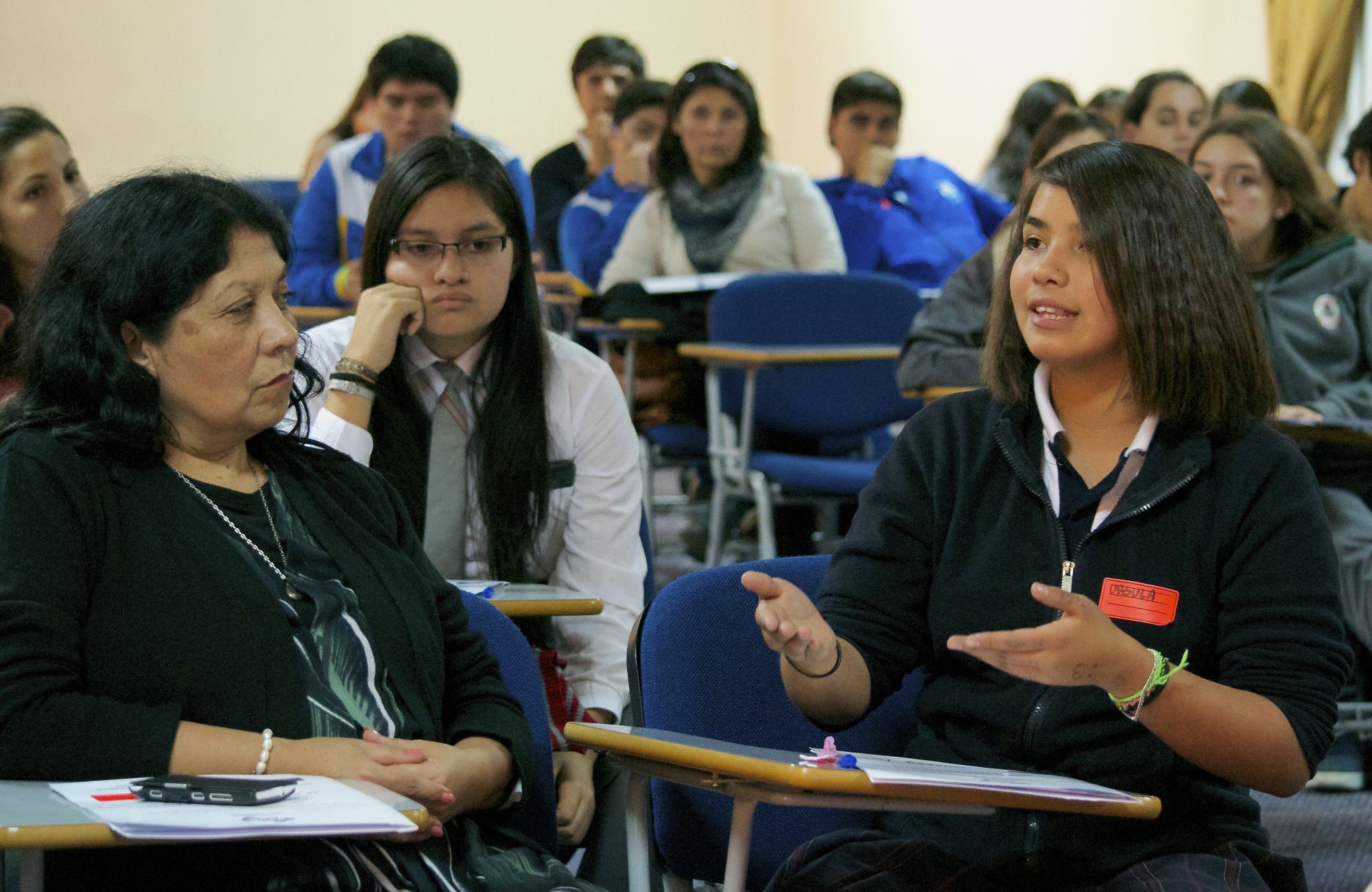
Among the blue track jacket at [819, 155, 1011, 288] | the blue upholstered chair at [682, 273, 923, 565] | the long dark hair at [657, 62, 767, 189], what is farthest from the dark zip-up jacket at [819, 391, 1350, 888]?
the blue track jacket at [819, 155, 1011, 288]

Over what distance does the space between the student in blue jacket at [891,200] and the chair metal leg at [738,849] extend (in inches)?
160

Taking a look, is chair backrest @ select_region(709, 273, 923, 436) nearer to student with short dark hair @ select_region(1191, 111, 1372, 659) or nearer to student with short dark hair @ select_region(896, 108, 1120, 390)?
student with short dark hair @ select_region(896, 108, 1120, 390)

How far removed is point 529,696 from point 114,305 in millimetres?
587

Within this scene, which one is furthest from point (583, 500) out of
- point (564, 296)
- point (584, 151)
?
point (584, 151)

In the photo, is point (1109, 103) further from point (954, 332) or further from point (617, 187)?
point (954, 332)

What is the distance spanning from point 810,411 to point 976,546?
2.64 m

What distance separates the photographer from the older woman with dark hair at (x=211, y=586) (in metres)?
1.27

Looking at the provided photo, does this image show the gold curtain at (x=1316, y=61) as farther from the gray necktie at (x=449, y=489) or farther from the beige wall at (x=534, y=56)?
the gray necktie at (x=449, y=489)

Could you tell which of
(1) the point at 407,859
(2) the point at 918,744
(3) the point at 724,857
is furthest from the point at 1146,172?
(1) the point at 407,859

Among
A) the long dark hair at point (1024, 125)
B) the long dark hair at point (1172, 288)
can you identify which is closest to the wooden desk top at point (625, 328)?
the long dark hair at point (1024, 125)

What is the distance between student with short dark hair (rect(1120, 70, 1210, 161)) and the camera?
16.6 ft

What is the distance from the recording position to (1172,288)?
152 cm

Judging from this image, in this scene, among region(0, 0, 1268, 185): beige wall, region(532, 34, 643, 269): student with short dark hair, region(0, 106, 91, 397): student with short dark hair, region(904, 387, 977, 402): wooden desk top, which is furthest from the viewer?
region(0, 0, 1268, 185): beige wall

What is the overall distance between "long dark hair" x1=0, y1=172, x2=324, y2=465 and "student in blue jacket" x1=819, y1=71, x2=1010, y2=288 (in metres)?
4.00
